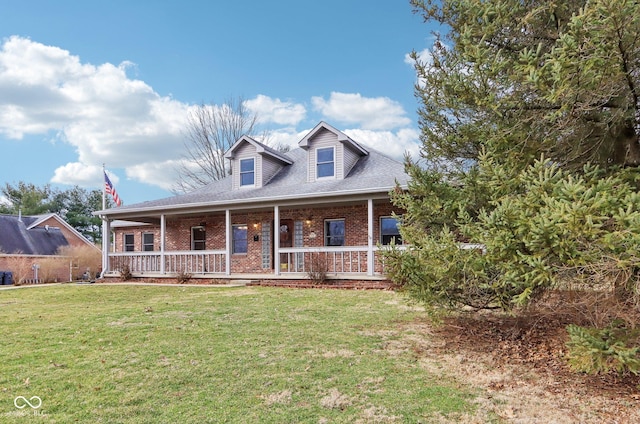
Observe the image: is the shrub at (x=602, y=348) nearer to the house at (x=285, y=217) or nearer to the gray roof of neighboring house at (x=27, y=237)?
the house at (x=285, y=217)

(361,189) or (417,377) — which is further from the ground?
(361,189)

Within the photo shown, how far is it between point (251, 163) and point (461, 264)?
12.8 meters

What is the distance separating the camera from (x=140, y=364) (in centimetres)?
448

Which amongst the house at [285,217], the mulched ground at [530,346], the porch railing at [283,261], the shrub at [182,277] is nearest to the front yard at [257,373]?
the mulched ground at [530,346]

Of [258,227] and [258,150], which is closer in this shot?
[258,150]

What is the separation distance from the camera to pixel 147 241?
→ 19859 millimetres

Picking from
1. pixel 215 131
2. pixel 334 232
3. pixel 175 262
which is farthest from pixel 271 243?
pixel 215 131

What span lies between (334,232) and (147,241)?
10.5 meters

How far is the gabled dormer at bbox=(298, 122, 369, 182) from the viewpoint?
14.4m

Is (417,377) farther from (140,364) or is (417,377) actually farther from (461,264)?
(140,364)

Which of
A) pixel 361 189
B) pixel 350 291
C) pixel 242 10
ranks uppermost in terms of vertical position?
pixel 242 10

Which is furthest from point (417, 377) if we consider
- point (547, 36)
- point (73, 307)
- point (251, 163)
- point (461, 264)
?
point (251, 163)

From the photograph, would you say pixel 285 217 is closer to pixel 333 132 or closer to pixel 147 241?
pixel 333 132

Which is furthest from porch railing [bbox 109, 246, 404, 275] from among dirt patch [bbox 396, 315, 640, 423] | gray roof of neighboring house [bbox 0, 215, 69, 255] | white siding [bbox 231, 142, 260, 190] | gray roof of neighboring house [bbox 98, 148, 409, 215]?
gray roof of neighboring house [bbox 0, 215, 69, 255]
